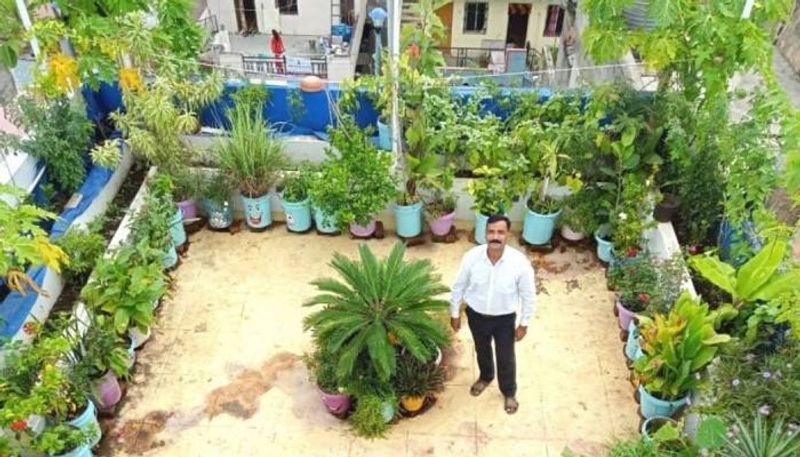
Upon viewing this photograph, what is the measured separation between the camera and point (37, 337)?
4.04 meters

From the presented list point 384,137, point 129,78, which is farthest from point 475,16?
point 129,78

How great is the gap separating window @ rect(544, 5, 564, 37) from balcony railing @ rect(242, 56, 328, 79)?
407 centimetres

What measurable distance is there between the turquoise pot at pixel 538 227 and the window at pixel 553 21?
289 inches

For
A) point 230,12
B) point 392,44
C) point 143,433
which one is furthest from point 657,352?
point 230,12

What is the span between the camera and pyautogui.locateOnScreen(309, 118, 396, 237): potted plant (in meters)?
4.86

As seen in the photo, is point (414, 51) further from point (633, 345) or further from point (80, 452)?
point (80, 452)

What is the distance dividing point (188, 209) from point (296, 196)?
84 centimetres

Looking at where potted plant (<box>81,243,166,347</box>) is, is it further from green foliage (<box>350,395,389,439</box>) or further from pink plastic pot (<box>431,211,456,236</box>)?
pink plastic pot (<box>431,211,456,236</box>)

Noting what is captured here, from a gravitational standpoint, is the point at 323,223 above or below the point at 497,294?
below

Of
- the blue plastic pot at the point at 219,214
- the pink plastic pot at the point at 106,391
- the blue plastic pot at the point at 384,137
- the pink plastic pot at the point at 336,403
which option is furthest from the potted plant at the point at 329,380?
the blue plastic pot at the point at 384,137

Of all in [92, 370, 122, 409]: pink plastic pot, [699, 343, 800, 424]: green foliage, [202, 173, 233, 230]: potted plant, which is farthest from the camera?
[202, 173, 233, 230]: potted plant

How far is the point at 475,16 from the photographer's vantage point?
40.7 feet

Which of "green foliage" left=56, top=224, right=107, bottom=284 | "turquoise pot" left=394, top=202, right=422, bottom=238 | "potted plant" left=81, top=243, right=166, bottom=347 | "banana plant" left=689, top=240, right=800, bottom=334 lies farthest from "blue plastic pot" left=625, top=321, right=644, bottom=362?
"green foliage" left=56, top=224, right=107, bottom=284

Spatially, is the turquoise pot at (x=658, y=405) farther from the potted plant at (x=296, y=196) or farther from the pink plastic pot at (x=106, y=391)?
the pink plastic pot at (x=106, y=391)
